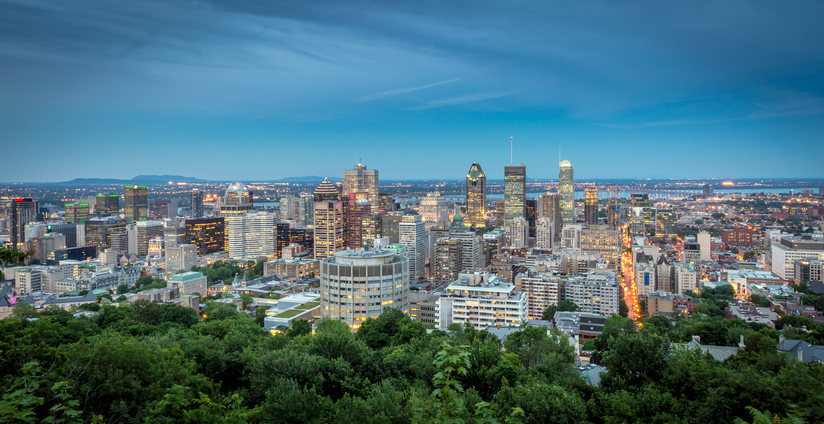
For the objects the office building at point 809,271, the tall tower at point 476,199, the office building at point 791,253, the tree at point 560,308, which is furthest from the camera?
the tall tower at point 476,199

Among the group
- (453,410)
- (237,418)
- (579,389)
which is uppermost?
(453,410)

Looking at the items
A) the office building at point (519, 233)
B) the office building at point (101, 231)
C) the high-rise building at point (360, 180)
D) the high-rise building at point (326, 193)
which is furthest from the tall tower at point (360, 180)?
the office building at point (101, 231)

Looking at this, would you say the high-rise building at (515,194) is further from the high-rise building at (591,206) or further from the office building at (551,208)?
the high-rise building at (591,206)

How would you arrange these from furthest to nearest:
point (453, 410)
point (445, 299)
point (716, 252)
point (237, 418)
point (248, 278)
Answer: point (716, 252), point (248, 278), point (445, 299), point (237, 418), point (453, 410)

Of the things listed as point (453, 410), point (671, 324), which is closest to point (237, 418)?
point (453, 410)

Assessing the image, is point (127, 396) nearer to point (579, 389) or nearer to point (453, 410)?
point (453, 410)
